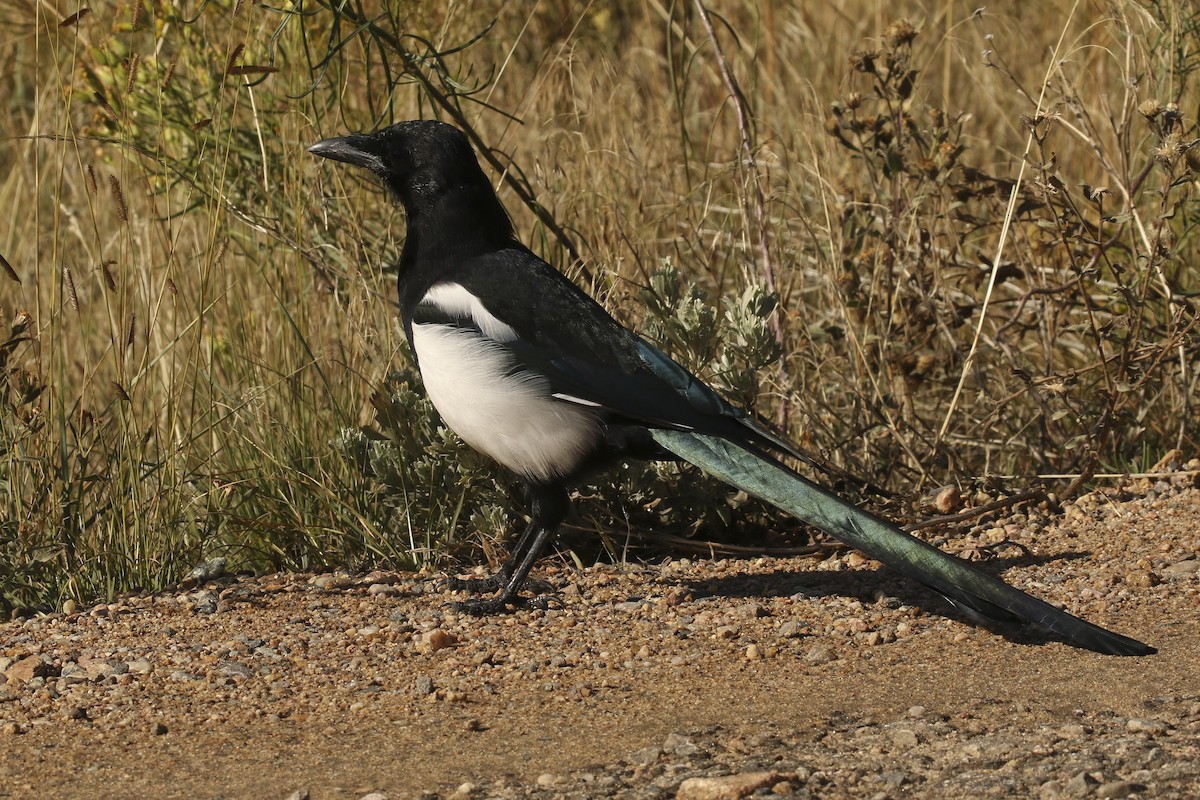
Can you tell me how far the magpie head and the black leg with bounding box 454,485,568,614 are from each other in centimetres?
80

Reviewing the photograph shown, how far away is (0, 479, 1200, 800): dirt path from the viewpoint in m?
2.43

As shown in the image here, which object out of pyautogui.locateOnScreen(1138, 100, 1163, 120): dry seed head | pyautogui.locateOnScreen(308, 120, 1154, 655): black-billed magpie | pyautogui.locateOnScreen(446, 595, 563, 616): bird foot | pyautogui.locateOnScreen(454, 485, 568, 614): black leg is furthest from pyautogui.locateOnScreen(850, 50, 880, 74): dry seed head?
pyautogui.locateOnScreen(446, 595, 563, 616): bird foot

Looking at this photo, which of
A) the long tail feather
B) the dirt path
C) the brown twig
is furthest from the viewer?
the brown twig

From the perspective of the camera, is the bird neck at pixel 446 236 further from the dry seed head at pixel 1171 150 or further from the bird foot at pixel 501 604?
the dry seed head at pixel 1171 150

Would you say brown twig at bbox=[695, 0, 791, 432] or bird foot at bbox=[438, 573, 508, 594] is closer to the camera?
bird foot at bbox=[438, 573, 508, 594]

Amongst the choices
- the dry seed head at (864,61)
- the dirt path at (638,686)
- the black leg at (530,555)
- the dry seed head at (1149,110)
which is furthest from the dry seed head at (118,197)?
the dry seed head at (1149,110)

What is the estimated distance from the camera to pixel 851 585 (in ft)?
11.9

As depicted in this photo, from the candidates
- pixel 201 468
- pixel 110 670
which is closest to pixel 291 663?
pixel 110 670

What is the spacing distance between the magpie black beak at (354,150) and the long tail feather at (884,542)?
3.50 feet

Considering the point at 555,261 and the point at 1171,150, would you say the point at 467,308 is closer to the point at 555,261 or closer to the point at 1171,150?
the point at 555,261

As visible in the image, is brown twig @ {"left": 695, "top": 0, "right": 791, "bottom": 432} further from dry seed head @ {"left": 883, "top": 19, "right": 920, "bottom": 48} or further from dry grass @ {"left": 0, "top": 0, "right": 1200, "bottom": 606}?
dry seed head @ {"left": 883, "top": 19, "right": 920, "bottom": 48}

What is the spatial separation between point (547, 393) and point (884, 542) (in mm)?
840

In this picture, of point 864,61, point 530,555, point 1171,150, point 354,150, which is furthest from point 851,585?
point 354,150

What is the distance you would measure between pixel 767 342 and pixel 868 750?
1420mm
